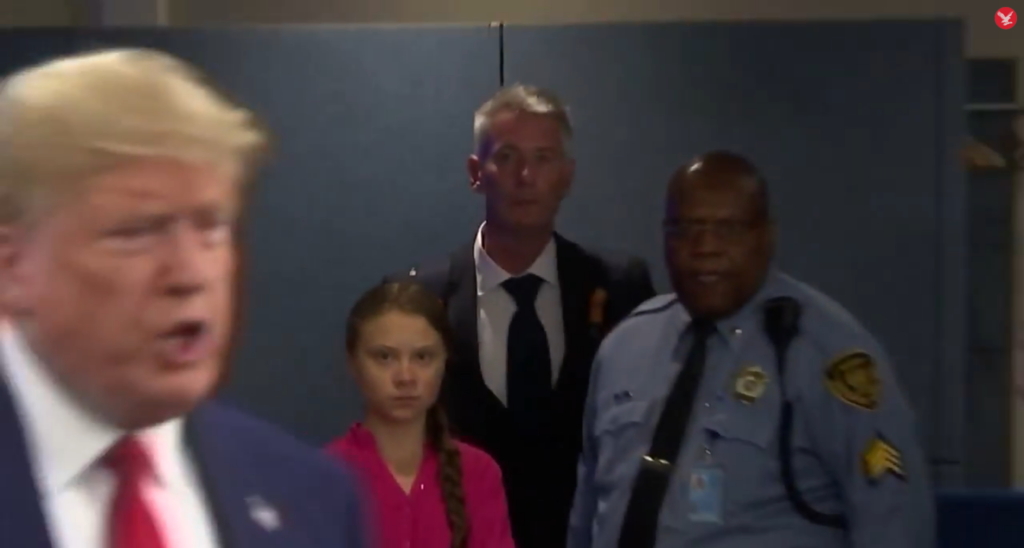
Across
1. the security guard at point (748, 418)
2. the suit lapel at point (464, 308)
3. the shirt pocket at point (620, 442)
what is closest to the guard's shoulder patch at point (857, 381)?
the security guard at point (748, 418)

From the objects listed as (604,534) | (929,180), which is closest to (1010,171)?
(929,180)

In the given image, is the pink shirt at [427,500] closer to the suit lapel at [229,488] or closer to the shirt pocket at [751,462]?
the shirt pocket at [751,462]

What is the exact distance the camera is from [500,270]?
2283 millimetres

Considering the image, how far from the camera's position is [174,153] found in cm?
65

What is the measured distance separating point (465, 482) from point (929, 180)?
3.86 feet

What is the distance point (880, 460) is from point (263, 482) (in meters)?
1.22


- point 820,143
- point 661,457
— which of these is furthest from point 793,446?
point 820,143

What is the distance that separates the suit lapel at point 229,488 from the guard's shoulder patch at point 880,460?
3.97 feet

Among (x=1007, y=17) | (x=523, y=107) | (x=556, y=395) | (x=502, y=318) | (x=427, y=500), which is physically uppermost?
(x=1007, y=17)

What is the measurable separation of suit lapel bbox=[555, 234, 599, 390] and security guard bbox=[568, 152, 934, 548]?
0.87 ft

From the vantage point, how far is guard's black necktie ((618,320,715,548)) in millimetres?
1896

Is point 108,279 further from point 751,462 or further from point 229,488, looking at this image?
point 751,462

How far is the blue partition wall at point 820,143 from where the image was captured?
257 cm

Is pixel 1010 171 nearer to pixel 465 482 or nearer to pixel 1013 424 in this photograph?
pixel 1013 424
